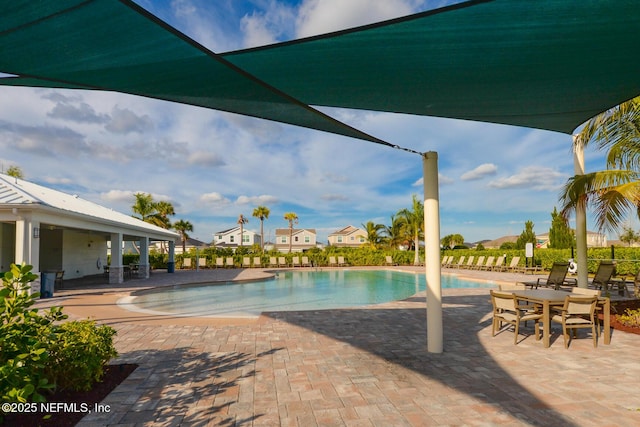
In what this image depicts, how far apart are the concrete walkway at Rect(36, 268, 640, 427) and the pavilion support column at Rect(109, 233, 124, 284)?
10.9 m

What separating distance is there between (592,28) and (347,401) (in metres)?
3.67

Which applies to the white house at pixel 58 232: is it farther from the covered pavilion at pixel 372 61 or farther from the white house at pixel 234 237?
the white house at pixel 234 237

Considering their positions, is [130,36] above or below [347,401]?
above

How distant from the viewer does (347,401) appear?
3555 mm

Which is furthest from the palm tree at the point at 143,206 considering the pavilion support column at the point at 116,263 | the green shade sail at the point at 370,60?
the green shade sail at the point at 370,60

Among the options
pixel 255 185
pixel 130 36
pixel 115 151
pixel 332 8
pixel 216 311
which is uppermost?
pixel 115 151

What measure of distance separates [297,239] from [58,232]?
155 ft

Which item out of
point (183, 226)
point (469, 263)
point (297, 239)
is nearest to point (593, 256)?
point (469, 263)

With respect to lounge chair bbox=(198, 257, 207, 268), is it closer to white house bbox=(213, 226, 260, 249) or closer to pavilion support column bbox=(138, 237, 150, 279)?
pavilion support column bbox=(138, 237, 150, 279)

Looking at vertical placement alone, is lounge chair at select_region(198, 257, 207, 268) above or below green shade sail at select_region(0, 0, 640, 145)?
below

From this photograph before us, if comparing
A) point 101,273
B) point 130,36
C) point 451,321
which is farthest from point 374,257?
point 130,36

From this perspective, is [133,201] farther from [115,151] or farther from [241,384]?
[241,384]

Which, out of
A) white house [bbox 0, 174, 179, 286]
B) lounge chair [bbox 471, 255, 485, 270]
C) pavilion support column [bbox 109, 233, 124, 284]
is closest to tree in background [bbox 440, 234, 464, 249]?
lounge chair [bbox 471, 255, 485, 270]

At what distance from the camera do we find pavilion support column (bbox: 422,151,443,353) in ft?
16.7
